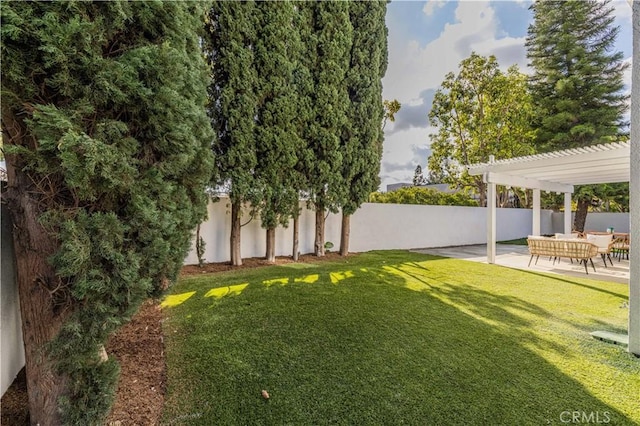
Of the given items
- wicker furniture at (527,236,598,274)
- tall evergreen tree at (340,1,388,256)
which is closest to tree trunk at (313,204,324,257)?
tall evergreen tree at (340,1,388,256)

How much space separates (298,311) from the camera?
4383 mm

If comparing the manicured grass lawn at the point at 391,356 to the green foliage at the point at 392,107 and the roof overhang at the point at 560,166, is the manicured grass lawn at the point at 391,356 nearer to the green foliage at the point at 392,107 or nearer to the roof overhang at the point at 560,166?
the roof overhang at the point at 560,166

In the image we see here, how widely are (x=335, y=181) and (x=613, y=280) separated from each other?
24.3 feet

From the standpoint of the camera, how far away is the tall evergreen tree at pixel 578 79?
48.4ft

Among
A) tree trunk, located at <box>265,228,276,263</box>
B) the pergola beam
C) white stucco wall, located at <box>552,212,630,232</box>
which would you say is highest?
the pergola beam

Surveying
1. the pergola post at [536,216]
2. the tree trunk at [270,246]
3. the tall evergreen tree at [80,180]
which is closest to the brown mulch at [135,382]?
the tall evergreen tree at [80,180]

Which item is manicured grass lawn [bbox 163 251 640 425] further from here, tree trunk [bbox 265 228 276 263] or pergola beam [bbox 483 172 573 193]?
pergola beam [bbox 483 172 573 193]

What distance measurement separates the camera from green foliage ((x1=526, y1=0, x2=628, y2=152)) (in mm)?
14750

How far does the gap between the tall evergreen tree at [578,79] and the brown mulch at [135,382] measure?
64.1ft

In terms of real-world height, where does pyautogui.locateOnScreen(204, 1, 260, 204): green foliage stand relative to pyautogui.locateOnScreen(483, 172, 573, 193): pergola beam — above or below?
above

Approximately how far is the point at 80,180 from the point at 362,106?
853 centimetres

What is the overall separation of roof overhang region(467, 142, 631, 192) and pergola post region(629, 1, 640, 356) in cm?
292

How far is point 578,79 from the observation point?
15109mm

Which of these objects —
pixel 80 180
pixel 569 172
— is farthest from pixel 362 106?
pixel 80 180
